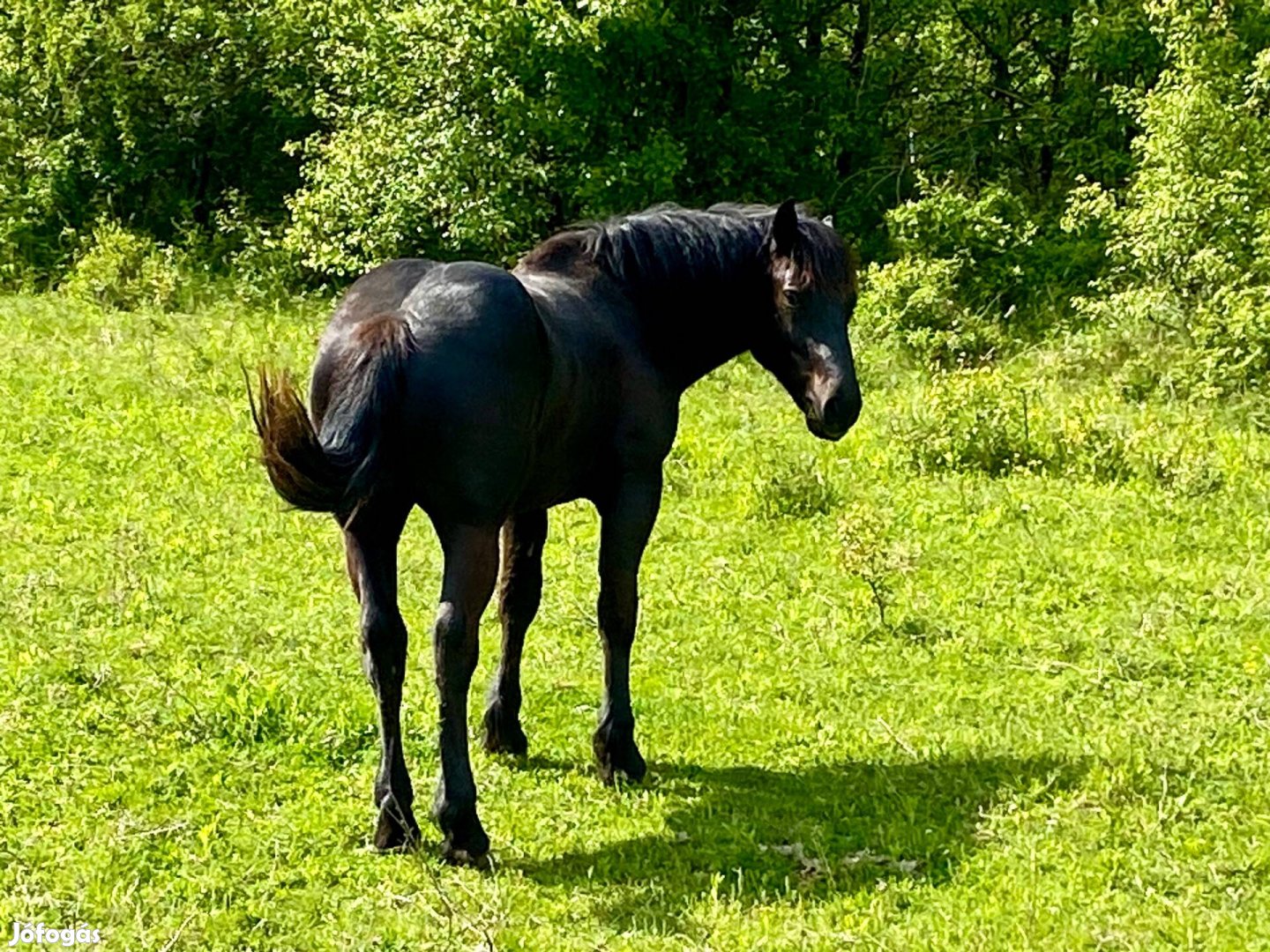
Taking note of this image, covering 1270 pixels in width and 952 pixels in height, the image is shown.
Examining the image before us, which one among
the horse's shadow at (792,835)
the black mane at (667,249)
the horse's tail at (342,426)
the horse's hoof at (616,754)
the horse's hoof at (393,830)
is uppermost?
the black mane at (667,249)

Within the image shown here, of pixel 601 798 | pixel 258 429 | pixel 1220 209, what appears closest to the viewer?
pixel 258 429

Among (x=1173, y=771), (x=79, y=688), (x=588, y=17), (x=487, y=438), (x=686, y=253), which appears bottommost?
(x=1173, y=771)

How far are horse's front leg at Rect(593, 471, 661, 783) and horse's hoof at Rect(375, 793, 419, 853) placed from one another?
106cm

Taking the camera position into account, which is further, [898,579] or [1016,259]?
[1016,259]

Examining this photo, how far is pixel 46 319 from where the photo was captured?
1473 cm

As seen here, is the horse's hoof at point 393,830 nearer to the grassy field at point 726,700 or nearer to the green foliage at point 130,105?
the grassy field at point 726,700

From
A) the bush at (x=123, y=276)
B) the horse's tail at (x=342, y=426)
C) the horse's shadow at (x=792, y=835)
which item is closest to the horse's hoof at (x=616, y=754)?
the horse's shadow at (x=792, y=835)

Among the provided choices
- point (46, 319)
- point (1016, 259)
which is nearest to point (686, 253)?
point (46, 319)

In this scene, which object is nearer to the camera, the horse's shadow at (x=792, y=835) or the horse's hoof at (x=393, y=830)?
the horse's shadow at (x=792, y=835)

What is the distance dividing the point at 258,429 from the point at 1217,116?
11.6 metres

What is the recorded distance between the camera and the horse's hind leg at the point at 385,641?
5117 mm

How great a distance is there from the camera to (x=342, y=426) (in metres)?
4.88

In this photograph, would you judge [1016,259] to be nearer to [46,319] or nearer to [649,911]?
[46,319]

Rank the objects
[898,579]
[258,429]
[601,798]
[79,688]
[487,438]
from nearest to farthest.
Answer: [258,429], [487,438], [601,798], [79,688], [898,579]
